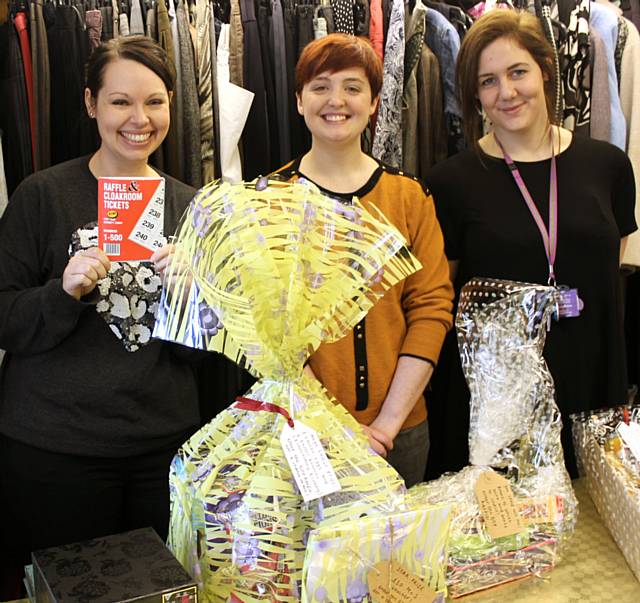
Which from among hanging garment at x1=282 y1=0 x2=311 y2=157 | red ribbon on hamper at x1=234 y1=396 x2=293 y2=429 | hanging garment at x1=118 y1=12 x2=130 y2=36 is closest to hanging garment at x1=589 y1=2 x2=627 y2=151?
hanging garment at x1=282 y1=0 x2=311 y2=157

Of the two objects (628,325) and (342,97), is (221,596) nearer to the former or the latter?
(342,97)

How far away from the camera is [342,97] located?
1.62 m

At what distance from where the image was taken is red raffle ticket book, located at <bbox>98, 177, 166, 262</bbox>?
1.33 meters

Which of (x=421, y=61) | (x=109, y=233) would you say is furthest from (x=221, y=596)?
(x=421, y=61)

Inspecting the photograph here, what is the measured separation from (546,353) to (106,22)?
A: 4.72 feet

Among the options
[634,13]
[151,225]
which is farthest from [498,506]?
[634,13]

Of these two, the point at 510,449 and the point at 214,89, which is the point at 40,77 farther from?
the point at 510,449

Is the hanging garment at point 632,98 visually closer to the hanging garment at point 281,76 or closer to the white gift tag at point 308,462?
the hanging garment at point 281,76

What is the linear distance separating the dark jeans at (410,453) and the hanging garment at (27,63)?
1190mm

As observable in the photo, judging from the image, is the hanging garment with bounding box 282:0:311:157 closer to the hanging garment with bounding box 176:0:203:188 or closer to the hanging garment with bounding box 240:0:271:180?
the hanging garment with bounding box 240:0:271:180

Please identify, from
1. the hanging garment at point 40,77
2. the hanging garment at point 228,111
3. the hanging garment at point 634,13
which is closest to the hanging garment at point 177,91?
the hanging garment at point 228,111

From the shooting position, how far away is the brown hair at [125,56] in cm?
158

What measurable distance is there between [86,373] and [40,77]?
901mm

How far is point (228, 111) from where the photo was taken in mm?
2199
